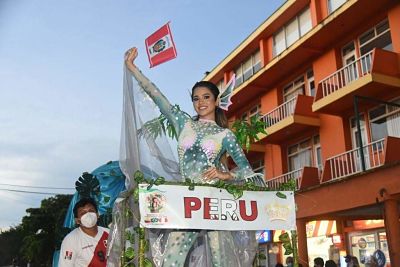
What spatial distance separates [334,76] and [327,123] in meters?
1.77

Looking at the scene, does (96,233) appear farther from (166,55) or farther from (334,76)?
(334,76)

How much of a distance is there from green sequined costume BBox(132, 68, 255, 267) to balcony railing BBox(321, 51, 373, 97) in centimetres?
1099

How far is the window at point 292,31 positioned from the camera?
57.1ft

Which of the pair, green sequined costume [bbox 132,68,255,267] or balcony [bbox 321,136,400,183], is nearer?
green sequined costume [bbox 132,68,255,267]

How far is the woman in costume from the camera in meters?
3.20

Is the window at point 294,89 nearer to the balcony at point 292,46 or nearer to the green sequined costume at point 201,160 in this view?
the balcony at point 292,46

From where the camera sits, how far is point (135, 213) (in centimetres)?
303

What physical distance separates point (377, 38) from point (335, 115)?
2.75 metres

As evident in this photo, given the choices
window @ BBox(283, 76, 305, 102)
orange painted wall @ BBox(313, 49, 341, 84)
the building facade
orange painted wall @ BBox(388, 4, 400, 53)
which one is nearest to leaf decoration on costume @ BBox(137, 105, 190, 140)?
the building facade

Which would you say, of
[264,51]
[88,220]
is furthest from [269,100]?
[88,220]

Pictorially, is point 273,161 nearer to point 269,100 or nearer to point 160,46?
point 269,100

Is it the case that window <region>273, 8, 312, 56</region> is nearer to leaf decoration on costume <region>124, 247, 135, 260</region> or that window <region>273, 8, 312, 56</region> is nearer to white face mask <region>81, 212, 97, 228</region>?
white face mask <region>81, 212, 97, 228</region>

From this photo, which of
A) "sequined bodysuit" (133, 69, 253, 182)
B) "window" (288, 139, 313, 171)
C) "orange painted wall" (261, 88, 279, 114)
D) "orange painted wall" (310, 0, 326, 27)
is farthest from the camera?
"orange painted wall" (261, 88, 279, 114)

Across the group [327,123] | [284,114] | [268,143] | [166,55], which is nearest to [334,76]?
[327,123]
